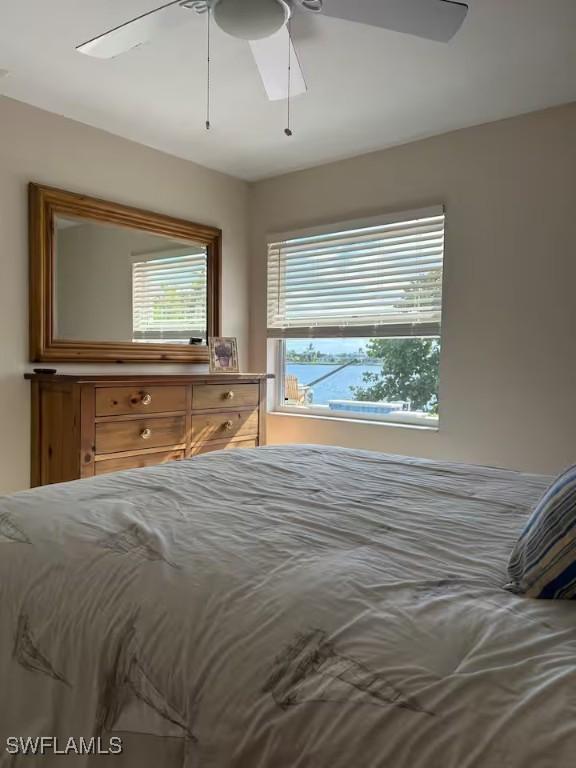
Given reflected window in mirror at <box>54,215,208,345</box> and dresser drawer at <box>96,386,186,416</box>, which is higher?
reflected window in mirror at <box>54,215,208,345</box>

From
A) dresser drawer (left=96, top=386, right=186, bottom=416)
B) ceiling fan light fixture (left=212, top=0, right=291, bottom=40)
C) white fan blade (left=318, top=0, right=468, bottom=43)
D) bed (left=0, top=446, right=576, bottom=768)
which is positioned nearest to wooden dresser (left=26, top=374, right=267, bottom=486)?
dresser drawer (left=96, top=386, right=186, bottom=416)

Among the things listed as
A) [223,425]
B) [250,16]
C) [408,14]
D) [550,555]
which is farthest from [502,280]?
[550,555]

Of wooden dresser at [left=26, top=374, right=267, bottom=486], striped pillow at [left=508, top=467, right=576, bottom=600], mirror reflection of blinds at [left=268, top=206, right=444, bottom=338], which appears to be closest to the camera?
striped pillow at [left=508, top=467, right=576, bottom=600]

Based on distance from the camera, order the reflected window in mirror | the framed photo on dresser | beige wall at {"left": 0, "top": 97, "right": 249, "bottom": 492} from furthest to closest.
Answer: the framed photo on dresser
the reflected window in mirror
beige wall at {"left": 0, "top": 97, "right": 249, "bottom": 492}

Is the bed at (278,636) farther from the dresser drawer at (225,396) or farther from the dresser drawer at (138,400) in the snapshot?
the dresser drawer at (225,396)

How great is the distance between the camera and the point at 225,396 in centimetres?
332

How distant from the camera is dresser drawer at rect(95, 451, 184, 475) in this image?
270 centimetres

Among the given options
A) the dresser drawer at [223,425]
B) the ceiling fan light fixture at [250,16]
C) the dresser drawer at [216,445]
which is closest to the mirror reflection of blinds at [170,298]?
the dresser drawer at [223,425]

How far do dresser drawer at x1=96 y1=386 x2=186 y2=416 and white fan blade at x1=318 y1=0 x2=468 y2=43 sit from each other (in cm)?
185

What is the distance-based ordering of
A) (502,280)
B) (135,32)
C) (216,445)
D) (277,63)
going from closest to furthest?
(135,32)
(277,63)
(502,280)
(216,445)

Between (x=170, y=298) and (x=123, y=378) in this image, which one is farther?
(x=170, y=298)

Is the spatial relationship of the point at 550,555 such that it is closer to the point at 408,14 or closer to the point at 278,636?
the point at 278,636

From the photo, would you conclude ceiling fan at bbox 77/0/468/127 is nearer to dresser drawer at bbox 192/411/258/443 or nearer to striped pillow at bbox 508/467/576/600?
striped pillow at bbox 508/467/576/600

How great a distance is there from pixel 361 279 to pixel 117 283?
5.01ft
